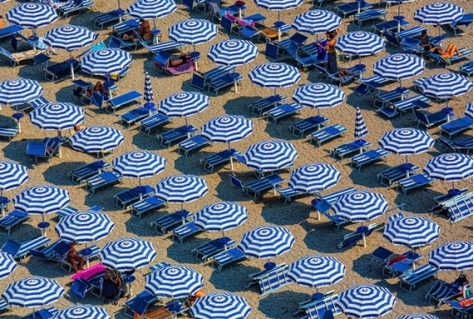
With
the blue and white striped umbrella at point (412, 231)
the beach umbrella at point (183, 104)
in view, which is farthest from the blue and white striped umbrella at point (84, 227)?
the blue and white striped umbrella at point (412, 231)

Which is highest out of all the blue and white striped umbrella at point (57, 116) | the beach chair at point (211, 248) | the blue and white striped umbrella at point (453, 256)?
the blue and white striped umbrella at point (453, 256)

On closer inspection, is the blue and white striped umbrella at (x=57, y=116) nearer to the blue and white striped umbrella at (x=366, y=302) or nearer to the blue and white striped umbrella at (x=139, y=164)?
the blue and white striped umbrella at (x=139, y=164)

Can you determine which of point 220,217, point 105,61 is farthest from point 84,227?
point 105,61

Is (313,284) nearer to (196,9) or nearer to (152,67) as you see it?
(152,67)

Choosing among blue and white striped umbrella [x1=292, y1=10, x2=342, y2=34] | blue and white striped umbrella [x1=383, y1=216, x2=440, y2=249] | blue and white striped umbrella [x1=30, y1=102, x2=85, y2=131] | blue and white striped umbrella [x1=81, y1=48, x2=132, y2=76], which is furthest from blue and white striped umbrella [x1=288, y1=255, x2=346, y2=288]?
blue and white striped umbrella [x1=292, y1=10, x2=342, y2=34]

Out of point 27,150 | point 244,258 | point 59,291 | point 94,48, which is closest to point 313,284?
point 244,258

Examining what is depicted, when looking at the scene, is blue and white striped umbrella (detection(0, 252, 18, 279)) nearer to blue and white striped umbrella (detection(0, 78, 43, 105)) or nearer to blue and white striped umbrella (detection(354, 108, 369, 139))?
blue and white striped umbrella (detection(0, 78, 43, 105))
